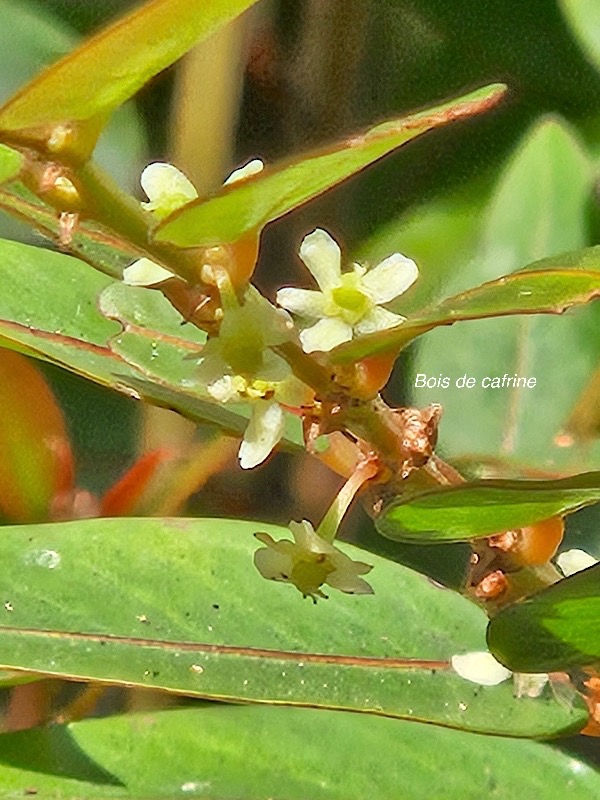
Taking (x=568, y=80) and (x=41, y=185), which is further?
(x=568, y=80)

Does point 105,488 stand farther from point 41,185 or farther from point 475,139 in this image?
point 41,185

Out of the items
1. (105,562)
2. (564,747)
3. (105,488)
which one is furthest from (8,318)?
(105,488)

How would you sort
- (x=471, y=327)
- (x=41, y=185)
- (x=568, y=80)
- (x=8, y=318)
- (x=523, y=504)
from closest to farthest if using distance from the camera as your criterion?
(x=41, y=185)
(x=523, y=504)
(x=8, y=318)
(x=471, y=327)
(x=568, y=80)

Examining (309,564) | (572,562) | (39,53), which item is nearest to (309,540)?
(309,564)

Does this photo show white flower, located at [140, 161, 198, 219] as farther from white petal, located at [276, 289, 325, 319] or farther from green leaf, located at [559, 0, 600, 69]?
green leaf, located at [559, 0, 600, 69]

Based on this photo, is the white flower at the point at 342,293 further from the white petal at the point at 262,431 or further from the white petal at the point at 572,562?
the white petal at the point at 572,562

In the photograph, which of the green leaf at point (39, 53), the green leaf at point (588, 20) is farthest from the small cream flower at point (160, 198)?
the green leaf at point (39, 53)

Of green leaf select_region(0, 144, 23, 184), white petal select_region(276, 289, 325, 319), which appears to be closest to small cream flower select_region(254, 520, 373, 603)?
white petal select_region(276, 289, 325, 319)
